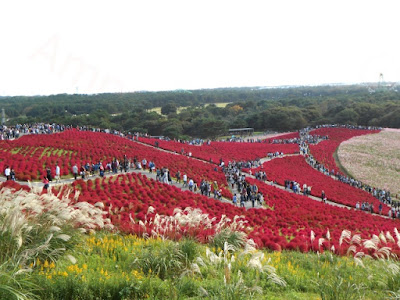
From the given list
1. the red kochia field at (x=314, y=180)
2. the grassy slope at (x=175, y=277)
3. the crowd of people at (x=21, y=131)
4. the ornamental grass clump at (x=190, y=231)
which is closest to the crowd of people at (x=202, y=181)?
the crowd of people at (x=21, y=131)

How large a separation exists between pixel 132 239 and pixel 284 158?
1720 inches

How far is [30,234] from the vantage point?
7949 mm

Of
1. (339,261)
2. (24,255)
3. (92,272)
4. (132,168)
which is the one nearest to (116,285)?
(92,272)

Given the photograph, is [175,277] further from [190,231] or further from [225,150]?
[225,150]

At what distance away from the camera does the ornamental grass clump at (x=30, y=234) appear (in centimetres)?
614

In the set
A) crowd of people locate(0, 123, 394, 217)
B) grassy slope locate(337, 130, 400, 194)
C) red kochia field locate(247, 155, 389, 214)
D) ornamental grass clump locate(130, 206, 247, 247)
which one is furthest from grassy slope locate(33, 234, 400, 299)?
grassy slope locate(337, 130, 400, 194)

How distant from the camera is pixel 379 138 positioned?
241 feet

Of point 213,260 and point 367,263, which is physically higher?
point 213,260

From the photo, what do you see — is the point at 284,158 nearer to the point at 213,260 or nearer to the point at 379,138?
the point at 379,138

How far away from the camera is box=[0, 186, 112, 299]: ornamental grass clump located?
6145 millimetres

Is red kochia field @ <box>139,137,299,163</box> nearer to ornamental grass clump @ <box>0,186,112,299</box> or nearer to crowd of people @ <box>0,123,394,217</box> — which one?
crowd of people @ <box>0,123,394,217</box>

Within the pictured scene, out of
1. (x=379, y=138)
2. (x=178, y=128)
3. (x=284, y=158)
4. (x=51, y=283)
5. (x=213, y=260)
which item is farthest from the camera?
(x=178, y=128)

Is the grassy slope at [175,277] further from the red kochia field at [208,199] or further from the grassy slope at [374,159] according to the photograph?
the grassy slope at [374,159]

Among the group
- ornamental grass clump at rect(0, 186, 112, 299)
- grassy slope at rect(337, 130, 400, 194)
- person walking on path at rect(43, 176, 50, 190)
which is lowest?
grassy slope at rect(337, 130, 400, 194)
